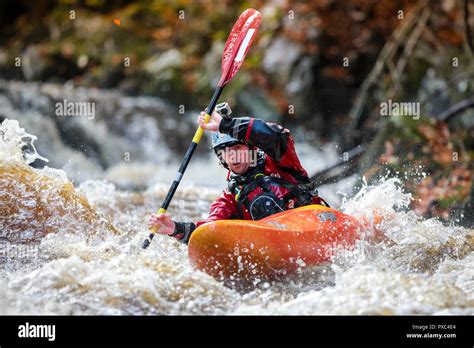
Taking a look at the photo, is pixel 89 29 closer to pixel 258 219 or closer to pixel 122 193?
pixel 122 193

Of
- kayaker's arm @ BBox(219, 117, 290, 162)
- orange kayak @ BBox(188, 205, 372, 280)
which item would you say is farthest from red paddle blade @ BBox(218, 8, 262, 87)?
orange kayak @ BBox(188, 205, 372, 280)

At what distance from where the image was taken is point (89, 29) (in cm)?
1373

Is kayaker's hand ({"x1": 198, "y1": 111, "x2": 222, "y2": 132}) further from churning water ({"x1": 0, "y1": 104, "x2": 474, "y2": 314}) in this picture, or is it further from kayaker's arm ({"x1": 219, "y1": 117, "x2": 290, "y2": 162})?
churning water ({"x1": 0, "y1": 104, "x2": 474, "y2": 314})

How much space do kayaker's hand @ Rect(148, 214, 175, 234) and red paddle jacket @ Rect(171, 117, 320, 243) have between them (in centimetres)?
7

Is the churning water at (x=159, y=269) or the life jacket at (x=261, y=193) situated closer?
the churning water at (x=159, y=269)

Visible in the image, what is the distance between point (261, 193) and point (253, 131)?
0.52m

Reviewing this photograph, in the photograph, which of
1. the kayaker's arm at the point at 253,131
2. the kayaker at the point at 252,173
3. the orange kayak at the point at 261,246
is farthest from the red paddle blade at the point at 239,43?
the orange kayak at the point at 261,246

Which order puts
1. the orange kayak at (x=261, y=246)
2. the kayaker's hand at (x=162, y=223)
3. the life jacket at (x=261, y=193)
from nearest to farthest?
1. the orange kayak at (x=261, y=246)
2. the kayaker's hand at (x=162, y=223)
3. the life jacket at (x=261, y=193)

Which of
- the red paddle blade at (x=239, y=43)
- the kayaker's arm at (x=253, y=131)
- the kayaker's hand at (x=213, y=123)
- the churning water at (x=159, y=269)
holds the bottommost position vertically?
the churning water at (x=159, y=269)

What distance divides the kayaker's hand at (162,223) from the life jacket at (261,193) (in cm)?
56

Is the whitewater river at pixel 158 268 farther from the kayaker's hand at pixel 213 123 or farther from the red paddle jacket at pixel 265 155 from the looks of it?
the kayaker's hand at pixel 213 123

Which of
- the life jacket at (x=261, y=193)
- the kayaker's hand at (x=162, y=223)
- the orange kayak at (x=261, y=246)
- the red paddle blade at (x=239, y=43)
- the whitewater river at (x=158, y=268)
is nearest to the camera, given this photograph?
the whitewater river at (x=158, y=268)

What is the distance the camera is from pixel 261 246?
4352 millimetres

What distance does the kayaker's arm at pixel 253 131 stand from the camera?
450 centimetres
